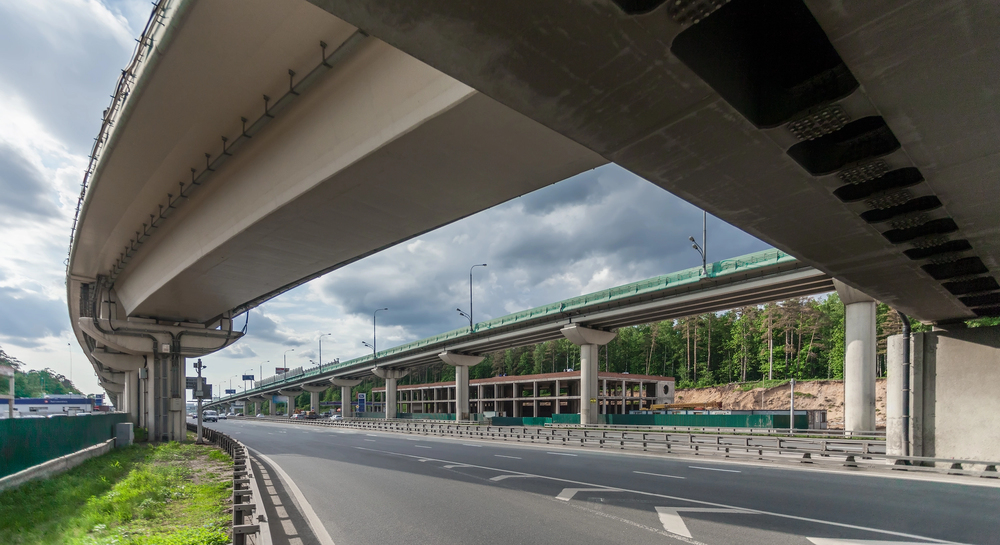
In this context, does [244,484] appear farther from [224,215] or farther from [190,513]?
[224,215]

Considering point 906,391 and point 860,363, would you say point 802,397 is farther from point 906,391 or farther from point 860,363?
point 906,391

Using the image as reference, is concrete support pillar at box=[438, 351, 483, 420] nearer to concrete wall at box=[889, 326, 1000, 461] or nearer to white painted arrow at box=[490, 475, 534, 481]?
white painted arrow at box=[490, 475, 534, 481]

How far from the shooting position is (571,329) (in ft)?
165

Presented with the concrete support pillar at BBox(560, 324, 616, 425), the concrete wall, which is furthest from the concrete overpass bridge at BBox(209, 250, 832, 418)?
the concrete wall

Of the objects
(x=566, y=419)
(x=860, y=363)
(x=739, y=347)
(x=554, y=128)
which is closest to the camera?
(x=554, y=128)

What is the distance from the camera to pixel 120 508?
36.8 feet

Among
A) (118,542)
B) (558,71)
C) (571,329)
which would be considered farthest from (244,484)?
(571,329)

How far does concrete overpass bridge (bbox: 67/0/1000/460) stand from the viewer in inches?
169

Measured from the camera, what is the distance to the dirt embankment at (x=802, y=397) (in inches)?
2435

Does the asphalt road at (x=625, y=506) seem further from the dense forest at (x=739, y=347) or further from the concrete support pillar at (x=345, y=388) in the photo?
the concrete support pillar at (x=345, y=388)

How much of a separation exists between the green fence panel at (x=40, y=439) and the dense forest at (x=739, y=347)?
75.3 m

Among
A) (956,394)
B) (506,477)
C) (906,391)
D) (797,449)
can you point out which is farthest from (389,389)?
(956,394)

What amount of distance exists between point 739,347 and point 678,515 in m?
94.9

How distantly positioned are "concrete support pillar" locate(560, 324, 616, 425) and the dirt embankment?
27504 millimetres
